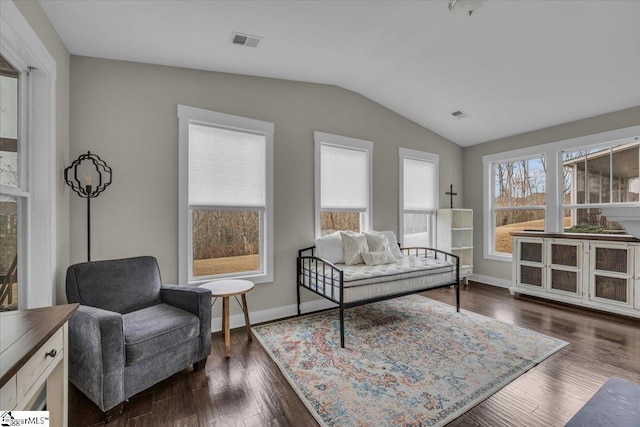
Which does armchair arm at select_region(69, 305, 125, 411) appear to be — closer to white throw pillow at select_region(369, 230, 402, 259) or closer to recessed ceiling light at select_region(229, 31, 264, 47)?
recessed ceiling light at select_region(229, 31, 264, 47)

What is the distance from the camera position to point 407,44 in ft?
9.43

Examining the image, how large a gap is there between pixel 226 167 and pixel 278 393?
219 cm

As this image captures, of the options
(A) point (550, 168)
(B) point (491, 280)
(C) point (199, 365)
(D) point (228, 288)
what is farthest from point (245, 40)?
(B) point (491, 280)

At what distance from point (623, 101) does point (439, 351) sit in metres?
3.72

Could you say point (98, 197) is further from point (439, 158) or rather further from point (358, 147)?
point (439, 158)

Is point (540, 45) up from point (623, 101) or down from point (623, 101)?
up

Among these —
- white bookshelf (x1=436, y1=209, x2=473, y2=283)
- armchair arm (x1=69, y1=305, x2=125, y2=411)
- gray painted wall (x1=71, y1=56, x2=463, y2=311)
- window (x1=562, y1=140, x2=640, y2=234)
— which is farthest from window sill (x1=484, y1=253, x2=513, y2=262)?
armchair arm (x1=69, y1=305, x2=125, y2=411)

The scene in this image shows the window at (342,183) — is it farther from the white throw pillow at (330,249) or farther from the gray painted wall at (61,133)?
the gray painted wall at (61,133)

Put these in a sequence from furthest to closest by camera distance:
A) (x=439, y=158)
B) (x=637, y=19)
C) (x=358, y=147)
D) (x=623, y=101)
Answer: (x=439, y=158) < (x=358, y=147) < (x=623, y=101) < (x=637, y=19)

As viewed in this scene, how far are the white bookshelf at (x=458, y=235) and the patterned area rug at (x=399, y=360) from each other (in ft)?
5.08

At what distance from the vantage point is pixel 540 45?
2.72m

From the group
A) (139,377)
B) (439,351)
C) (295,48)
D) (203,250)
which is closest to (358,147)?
(295,48)

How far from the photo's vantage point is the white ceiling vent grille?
8.14 ft
